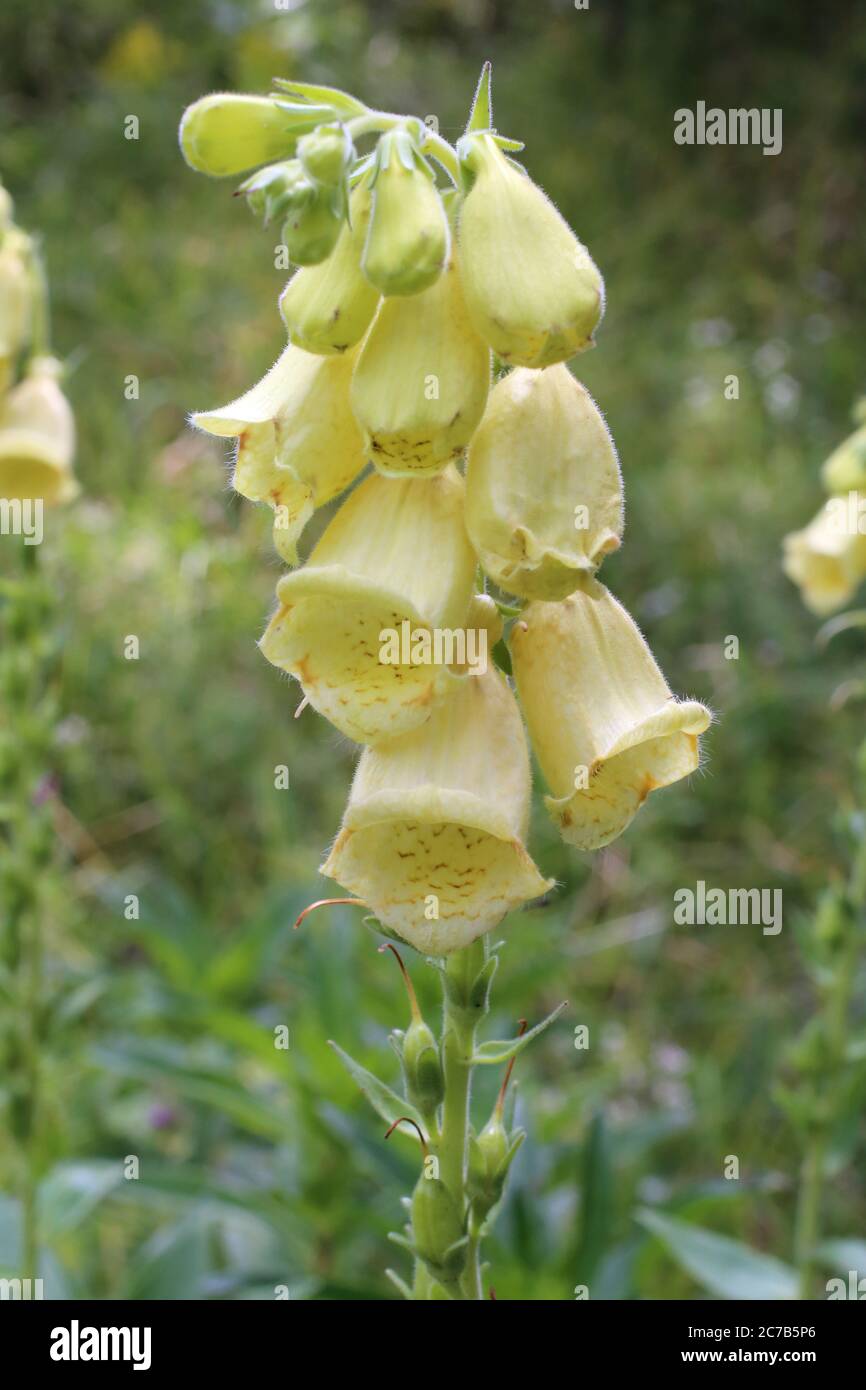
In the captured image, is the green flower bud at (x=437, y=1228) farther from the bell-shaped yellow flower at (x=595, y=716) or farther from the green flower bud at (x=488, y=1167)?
the bell-shaped yellow flower at (x=595, y=716)

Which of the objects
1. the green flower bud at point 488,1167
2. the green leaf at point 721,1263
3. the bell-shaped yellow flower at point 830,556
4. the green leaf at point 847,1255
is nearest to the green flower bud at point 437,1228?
the green flower bud at point 488,1167

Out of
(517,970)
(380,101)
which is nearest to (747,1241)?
(517,970)

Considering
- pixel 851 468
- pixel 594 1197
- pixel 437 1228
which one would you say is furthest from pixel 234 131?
pixel 594 1197

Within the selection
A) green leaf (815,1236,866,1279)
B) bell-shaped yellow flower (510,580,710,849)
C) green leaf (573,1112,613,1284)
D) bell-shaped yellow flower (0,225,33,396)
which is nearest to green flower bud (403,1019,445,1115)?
bell-shaped yellow flower (510,580,710,849)

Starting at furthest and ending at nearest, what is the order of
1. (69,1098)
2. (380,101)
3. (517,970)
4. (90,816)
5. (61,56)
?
(61,56)
(380,101)
(90,816)
(69,1098)
(517,970)

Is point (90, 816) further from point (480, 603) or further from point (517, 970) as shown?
point (480, 603)

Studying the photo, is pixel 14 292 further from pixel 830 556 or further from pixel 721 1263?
pixel 721 1263
